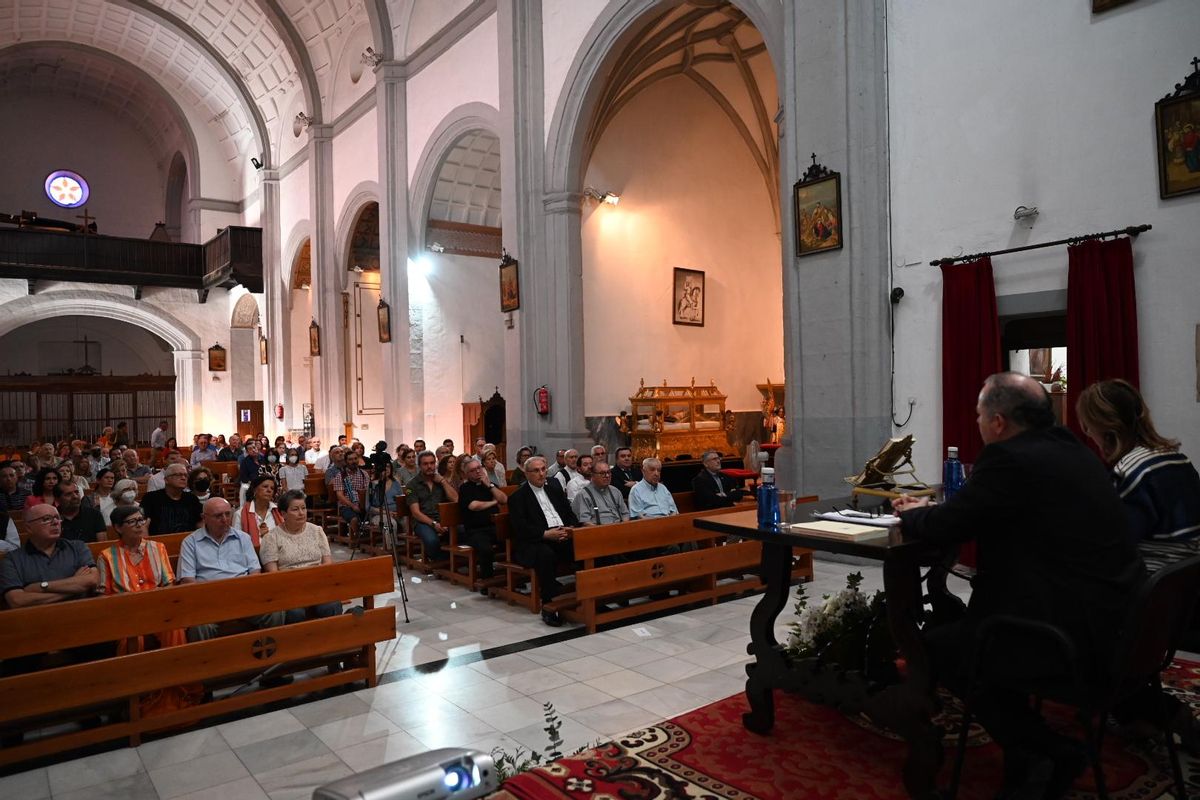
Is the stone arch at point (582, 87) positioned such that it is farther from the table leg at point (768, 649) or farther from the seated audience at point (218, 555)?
the seated audience at point (218, 555)

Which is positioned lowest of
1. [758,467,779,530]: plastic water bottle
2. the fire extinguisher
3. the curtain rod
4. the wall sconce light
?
[758,467,779,530]: plastic water bottle

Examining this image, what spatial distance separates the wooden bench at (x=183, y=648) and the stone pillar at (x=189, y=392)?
20.3m

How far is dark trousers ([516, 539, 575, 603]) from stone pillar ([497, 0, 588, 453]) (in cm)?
515

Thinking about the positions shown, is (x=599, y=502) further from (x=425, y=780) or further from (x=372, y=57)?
(x=372, y=57)

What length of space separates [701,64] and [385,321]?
763 cm

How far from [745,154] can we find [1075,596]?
14891 mm

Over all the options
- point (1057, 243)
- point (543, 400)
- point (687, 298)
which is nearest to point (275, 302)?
point (687, 298)

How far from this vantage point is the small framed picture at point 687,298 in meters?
15.2

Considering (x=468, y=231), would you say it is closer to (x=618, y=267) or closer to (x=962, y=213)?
(x=618, y=267)

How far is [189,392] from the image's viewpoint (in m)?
22.7

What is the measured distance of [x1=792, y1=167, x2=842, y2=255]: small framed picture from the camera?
768 centimetres

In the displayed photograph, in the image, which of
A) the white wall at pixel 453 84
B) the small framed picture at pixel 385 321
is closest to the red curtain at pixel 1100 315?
the white wall at pixel 453 84

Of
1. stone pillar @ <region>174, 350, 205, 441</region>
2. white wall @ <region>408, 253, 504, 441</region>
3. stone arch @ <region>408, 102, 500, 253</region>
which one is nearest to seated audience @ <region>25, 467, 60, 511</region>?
stone arch @ <region>408, 102, 500, 253</region>

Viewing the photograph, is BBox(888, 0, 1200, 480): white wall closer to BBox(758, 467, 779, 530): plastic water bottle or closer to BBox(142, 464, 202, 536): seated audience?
BBox(758, 467, 779, 530): plastic water bottle
